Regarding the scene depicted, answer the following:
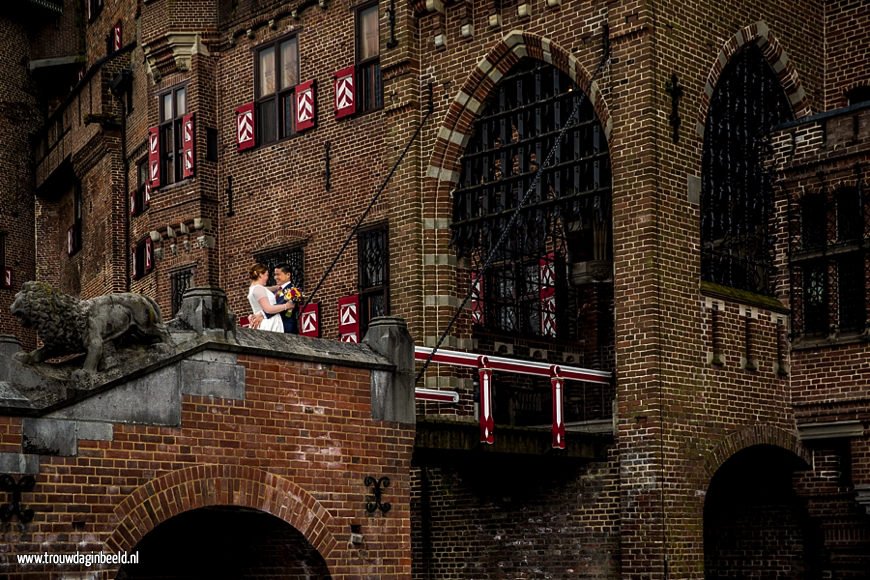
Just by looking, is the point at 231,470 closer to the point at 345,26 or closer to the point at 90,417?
the point at 90,417

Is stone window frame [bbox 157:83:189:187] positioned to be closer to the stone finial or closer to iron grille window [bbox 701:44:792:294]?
iron grille window [bbox 701:44:792:294]

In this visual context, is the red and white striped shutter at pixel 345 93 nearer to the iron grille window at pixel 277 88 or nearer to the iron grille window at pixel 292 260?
the iron grille window at pixel 277 88

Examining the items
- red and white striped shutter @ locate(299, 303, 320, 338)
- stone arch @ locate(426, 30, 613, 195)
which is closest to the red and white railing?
stone arch @ locate(426, 30, 613, 195)

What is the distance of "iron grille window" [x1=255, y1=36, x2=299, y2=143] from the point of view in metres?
24.6

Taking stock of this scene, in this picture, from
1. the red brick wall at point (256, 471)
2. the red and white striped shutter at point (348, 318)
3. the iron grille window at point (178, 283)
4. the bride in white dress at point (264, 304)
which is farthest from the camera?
the iron grille window at point (178, 283)

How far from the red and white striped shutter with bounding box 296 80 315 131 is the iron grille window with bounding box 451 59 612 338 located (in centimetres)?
400

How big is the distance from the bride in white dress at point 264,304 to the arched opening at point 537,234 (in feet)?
9.78

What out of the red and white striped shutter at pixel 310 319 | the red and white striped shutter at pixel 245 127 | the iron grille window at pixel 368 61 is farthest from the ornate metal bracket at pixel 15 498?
the red and white striped shutter at pixel 245 127

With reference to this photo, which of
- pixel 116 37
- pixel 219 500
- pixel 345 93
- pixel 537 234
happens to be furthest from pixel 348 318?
pixel 116 37

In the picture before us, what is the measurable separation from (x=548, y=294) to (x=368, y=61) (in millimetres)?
4730

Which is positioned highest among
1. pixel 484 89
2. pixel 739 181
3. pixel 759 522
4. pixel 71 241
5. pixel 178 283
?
pixel 484 89

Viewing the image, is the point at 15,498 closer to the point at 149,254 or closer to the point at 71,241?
the point at 149,254

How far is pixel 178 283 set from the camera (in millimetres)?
26875

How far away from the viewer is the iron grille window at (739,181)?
19.3 m
